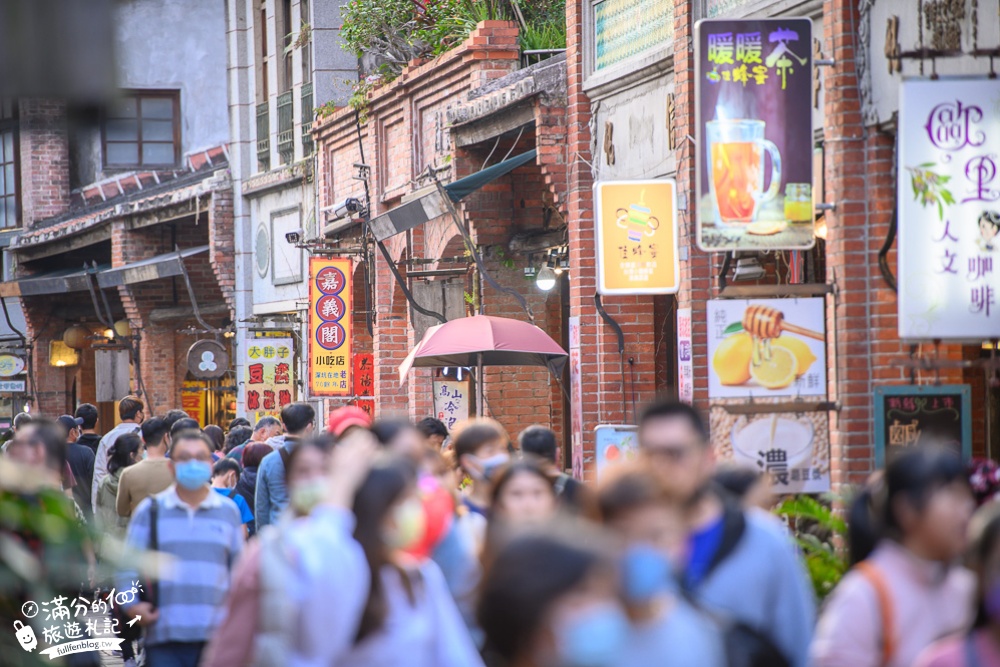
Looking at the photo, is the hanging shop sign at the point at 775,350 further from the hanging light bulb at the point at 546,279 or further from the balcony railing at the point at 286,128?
the balcony railing at the point at 286,128

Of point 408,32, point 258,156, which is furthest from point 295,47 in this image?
point 408,32

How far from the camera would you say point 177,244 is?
27594mm

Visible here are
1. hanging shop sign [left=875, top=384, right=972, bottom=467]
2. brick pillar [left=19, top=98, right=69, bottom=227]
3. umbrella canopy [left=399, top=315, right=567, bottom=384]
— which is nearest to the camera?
hanging shop sign [left=875, top=384, right=972, bottom=467]

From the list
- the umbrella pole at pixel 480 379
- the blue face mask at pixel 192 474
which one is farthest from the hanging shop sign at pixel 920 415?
the umbrella pole at pixel 480 379

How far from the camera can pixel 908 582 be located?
3977mm

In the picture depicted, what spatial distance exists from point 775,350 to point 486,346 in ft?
13.8

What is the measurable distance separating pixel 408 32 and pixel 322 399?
20.0ft

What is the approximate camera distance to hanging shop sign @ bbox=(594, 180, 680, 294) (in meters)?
12.1

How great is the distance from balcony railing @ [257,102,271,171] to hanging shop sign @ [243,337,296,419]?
13.3ft

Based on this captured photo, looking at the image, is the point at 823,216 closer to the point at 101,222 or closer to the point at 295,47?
the point at 295,47

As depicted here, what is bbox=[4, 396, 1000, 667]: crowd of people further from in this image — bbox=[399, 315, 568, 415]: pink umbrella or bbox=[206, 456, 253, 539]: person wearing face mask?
bbox=[399, 315, 568, 415]: pink umbrella

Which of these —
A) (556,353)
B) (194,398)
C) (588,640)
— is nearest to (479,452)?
(588,640)

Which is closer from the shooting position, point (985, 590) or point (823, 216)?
point (985, 590)

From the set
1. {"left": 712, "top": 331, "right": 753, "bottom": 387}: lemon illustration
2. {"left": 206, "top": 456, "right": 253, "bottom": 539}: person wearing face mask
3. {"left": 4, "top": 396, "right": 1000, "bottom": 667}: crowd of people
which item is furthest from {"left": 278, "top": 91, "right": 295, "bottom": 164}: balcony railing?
{"left": 4, "top": 396, "right": 1000, "bottom": 667}: crowd of people
